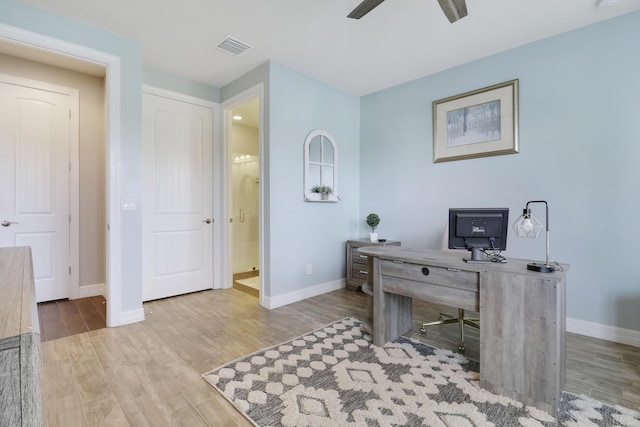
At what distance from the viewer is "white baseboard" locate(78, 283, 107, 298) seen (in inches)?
144

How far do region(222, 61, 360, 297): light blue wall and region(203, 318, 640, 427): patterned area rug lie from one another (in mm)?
1284

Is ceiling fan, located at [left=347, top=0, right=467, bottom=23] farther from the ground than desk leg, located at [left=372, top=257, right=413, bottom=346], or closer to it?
farther from the ground

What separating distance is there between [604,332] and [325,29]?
3.58m

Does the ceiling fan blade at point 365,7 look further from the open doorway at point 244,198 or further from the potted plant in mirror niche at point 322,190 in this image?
the open doorway at point 244,198

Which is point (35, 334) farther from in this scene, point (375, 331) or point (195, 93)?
point (195, 93)

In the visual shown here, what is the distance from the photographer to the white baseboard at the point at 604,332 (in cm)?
245

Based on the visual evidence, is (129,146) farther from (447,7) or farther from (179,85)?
(447,7)

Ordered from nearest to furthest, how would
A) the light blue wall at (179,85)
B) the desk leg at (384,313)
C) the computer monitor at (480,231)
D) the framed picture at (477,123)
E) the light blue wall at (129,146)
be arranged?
the computer monitor at (480,231) < the desk leg at (384,313) < the light blue wall at (129,146) < the framed picture at (477,123) < the light blue wall at (179,85)

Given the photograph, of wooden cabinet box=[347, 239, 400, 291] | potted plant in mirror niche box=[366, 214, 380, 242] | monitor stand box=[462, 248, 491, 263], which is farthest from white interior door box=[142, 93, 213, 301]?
monitor stand box=[462, 248, 491, 263]

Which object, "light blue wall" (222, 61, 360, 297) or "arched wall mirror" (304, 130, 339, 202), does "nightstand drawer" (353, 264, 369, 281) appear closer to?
"light blue wall" (222, 61, 360, 297)

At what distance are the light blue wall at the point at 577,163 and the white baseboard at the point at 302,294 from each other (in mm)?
1576

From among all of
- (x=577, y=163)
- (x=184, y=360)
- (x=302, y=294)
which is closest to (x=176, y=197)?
(x=302, y=294)

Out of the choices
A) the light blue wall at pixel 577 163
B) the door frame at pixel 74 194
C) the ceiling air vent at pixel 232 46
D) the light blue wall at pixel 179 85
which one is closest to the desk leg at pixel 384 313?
the light blue wall at pixel 577 163

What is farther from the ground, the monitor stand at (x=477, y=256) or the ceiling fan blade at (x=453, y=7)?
the ceiling fan blade at (x=453, y=7)
